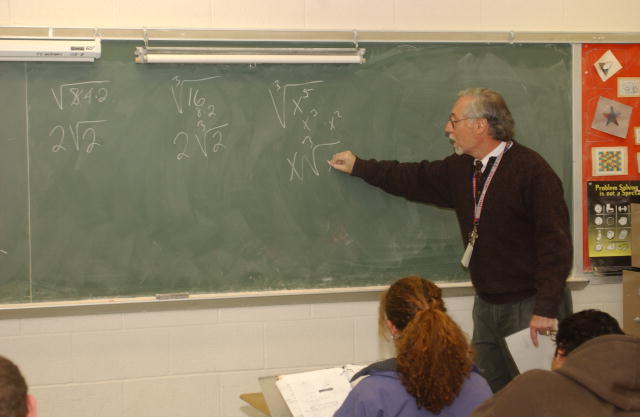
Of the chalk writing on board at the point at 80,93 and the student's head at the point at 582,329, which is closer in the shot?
the student's head at the point at 582,329

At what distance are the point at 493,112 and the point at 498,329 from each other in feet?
3.14

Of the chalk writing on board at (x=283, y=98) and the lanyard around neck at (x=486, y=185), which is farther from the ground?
the chalk writing on board at (x=283, y=98)

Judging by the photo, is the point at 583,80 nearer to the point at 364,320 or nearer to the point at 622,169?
the point at 622,169

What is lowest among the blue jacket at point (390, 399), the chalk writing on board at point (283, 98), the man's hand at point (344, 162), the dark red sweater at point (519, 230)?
the blue jacket at point (390, 399)

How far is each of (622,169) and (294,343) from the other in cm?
192

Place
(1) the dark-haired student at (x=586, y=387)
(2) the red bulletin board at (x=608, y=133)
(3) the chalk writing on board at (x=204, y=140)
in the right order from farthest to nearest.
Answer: (2) the red bulletin board at (x=608, y=133)
(3) the chalk writing on board at (x=204, y=140)
(1) the dark-haired student at (x=586, y=387)

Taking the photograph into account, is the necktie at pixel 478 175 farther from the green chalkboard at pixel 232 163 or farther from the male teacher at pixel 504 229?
the green chalkboard at pixel 232 163

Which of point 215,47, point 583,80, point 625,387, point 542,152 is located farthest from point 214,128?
point 625,387

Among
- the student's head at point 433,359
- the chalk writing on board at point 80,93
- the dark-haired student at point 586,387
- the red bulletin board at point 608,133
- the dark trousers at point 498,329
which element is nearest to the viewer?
the dark-haired student at point 586,387

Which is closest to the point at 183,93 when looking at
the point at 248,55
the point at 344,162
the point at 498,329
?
the point at 248,55

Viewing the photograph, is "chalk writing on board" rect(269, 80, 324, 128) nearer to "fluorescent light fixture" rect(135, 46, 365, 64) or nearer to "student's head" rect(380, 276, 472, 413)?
"fluorescent light fixture" rect(135, 46, 365, 64)

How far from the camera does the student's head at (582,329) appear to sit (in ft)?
6.28

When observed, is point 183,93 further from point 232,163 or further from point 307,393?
point 307,393

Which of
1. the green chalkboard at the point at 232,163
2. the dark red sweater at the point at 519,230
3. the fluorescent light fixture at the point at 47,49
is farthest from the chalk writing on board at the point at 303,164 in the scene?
the fluorescent light fixture at the point at 47,49
